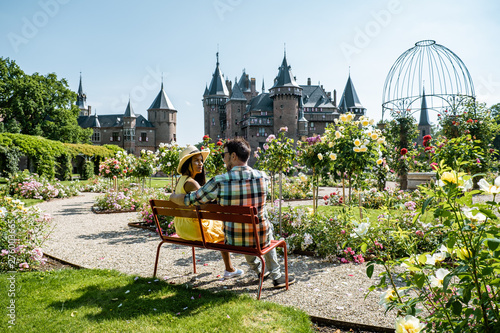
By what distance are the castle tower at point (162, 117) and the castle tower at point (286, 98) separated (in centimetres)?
1952

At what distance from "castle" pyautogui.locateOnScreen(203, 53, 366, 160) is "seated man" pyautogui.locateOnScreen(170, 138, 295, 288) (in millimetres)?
41015

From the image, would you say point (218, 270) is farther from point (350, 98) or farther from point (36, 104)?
point (350, 98)

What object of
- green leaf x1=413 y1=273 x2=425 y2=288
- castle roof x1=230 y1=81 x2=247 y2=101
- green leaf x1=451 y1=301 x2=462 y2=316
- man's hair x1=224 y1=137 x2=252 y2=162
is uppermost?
castle roof x1=230 y1=81 x2=247 y2=101

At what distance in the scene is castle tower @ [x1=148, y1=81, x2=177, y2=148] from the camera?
181ft

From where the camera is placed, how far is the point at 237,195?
3236mm

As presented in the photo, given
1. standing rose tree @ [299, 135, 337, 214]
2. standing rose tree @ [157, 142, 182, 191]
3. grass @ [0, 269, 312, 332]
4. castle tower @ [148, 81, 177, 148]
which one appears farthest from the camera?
castle tower @ [148, 81, 177, 148]

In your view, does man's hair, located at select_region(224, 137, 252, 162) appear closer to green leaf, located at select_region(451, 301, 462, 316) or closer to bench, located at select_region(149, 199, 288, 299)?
bench, located at select_region(149, 199, 288, 299)

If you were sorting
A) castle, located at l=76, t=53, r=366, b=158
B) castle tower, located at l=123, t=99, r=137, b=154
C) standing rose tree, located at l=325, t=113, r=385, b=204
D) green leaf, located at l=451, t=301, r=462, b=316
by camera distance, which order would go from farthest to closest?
castle tower, located at l=123, t=99, r=137, b=154, castle, located at l=76, t=53, r=366, b=158, standing rose tree, located at l=325, t=113, r=385, b=204, green leaf, located at l=451, t=301, r=462, b=316

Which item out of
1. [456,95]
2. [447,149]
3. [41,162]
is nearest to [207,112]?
[41,162]

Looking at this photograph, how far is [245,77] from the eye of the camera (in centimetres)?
5656

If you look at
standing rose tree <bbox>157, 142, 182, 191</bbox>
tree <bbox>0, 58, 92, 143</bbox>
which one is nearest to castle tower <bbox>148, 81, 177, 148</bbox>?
tree <bbox>0, 58, 92, 143</bbox>

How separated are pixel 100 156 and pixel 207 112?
87.4ft

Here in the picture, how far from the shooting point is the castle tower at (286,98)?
44050mm

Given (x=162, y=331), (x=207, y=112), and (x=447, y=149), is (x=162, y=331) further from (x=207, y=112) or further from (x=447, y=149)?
(x=207, y=112)
